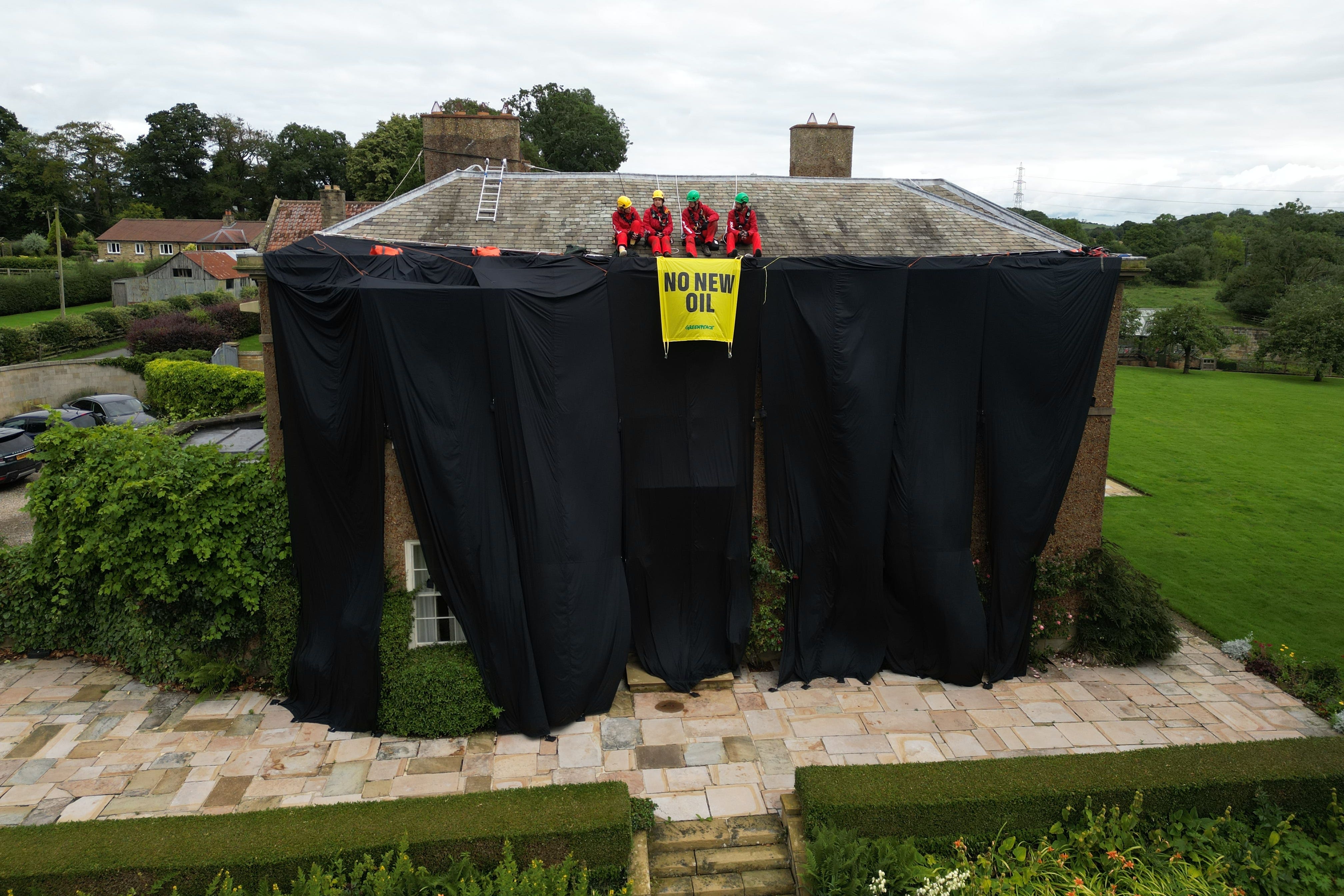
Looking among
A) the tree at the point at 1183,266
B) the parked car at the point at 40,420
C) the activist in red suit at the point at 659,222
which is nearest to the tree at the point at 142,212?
the parked car at the point at 40,420

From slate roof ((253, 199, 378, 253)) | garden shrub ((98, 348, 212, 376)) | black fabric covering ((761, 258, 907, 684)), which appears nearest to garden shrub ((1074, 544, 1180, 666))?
black fabric covering ((761, 258, 907, 684))

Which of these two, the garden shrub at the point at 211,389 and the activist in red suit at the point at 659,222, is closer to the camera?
the activist in red suit at the point at 659,222

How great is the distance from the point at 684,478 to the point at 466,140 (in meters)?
10.7

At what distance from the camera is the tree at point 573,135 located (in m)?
54.2

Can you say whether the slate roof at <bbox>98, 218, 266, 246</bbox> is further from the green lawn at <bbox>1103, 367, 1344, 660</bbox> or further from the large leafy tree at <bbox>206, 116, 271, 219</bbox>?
the green lawn at <bbox>1103, 367, 1344, 660</bbox>

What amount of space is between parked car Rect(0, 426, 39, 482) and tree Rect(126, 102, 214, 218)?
190ft

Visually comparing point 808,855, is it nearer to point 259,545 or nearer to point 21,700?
point 259,545

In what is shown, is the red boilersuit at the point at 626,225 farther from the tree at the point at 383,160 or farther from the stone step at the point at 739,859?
the tree at the point at 383,160

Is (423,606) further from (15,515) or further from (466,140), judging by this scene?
(15,515)

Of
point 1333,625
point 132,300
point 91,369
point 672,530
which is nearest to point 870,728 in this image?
point 672,530

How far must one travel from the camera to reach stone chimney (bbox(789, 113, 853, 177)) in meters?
18.1

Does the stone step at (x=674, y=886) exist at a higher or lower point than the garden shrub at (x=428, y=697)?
lower

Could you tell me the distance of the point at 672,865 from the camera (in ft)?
29.3

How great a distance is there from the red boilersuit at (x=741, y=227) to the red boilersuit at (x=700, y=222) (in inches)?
10.9
